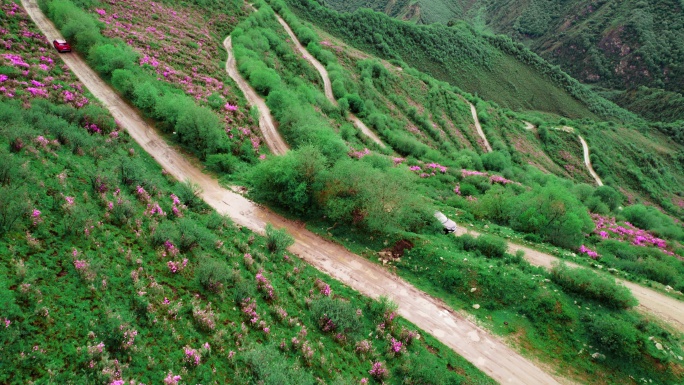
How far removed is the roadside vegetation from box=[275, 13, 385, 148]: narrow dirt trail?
50.4 ft

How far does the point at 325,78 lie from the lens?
75.5m

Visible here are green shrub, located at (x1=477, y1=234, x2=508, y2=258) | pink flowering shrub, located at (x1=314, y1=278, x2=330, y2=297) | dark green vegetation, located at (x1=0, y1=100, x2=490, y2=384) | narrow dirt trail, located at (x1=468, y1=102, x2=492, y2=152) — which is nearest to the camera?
dark green vegetation, located at (x1=0, y1=100, x2=490, y2=384)

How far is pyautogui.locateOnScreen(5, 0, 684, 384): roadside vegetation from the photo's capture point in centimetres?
1359

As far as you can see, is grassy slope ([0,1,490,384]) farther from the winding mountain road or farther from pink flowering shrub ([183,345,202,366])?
the winding mountain road

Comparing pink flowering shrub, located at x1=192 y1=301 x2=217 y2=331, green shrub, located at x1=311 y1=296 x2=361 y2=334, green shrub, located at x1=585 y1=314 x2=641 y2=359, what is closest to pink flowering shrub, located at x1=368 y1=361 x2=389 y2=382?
green shrub, located at x1=311 y1=296 x2=361 y2=334

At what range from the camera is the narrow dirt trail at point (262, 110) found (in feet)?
139

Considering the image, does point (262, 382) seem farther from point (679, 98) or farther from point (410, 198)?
point (679, 98)

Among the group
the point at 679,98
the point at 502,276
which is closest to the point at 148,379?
the point at 502,276

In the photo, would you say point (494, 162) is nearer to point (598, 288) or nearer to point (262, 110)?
point (262, 110)

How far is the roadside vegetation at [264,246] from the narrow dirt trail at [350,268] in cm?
117

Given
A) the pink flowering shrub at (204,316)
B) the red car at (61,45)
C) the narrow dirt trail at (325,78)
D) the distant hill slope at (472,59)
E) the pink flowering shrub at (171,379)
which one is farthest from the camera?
the distant hill slope at (472,59)

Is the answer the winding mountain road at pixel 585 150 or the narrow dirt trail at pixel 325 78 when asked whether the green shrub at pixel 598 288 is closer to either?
the narrow dirt trail at pixel 325 78

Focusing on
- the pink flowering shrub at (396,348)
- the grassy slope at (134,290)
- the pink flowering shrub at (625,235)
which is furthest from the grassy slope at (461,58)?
the pink flowering shrub at (396,348)

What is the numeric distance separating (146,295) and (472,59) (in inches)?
6063
